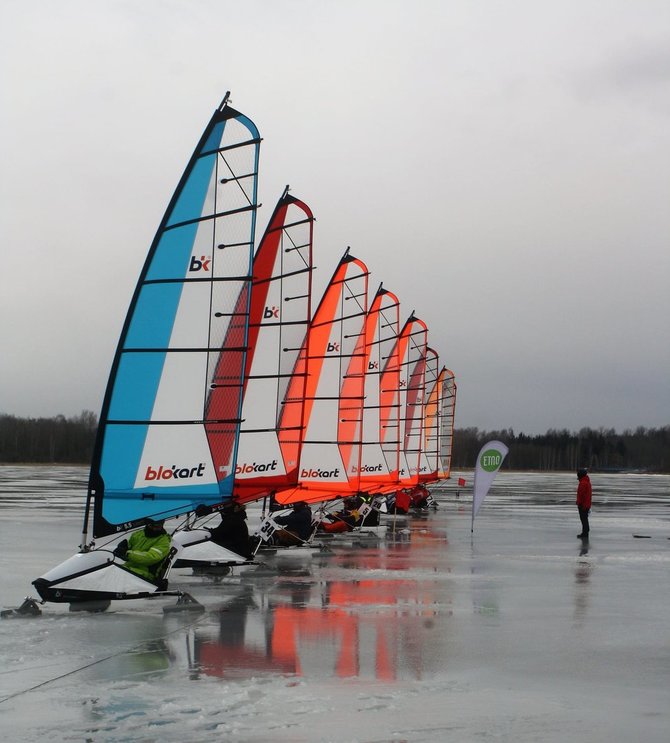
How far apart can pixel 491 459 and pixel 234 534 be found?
11905 millimetres

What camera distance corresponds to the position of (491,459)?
2680 centimetres

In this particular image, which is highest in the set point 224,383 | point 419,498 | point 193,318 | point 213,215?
point 213,215

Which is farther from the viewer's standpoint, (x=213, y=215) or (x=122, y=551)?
(x=213, y=215)

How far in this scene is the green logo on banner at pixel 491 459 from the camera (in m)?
26.7

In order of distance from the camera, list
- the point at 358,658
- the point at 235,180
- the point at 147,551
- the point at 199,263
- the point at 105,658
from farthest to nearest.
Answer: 1. the point at 235,180
2. the point at 199,263
3. the point at 147,551
4. the point at 358,658
5. the point at 105,658

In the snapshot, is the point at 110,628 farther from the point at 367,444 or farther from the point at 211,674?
the point at 367,444

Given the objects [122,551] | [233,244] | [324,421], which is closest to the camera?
[122,551]

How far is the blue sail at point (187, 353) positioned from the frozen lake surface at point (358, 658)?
5.04 ft

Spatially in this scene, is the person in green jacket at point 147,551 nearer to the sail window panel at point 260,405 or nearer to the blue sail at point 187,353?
the blue sail at point 187,353

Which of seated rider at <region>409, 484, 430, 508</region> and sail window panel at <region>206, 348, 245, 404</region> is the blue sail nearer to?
sail window panel at <region>206, 348, 245, 404</region>

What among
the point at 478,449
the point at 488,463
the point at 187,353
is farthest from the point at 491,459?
the point at 478,449

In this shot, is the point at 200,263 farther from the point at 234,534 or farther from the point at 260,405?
the point at 260,405

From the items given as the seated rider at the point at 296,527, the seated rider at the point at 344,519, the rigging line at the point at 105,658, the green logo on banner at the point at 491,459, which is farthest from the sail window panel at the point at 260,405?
the green logo on banner at the point at 491,459

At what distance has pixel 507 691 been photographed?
815 cm
